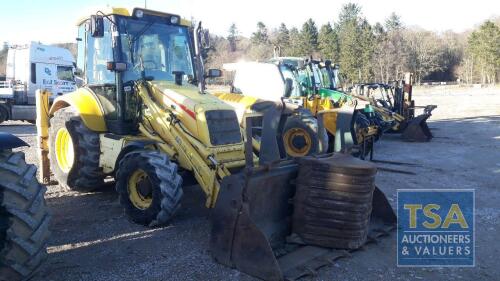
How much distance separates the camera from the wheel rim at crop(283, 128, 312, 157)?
9883mm

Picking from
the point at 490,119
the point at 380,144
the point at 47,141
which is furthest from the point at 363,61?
the point at 47,141

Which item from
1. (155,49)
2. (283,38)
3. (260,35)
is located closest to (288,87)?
(155,49)

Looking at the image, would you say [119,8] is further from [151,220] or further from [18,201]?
[18,201]

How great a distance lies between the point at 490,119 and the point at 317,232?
733 inches

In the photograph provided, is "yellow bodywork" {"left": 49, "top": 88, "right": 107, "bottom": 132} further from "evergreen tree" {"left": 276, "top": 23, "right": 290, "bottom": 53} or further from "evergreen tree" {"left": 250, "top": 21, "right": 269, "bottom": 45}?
"evergreen tree" {"left": 250, "top": 21, "right": 269, "bottom": 45}

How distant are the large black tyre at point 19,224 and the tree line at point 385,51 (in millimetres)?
47275

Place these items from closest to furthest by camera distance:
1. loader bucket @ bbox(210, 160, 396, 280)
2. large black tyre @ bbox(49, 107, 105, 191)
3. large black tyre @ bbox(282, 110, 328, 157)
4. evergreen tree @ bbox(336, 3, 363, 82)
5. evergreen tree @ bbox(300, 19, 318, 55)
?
loader bucket @ bbox(210, 160, 396, 280) → large black tyre @ bbox(49, 107, 105, 191) → large black tyre @ bbox(282, 110, 328, 157) → evergreen tree @ bbox(336, 3, 363, 82) → evergreen tree @ bbox(300, 19, 318, 55)

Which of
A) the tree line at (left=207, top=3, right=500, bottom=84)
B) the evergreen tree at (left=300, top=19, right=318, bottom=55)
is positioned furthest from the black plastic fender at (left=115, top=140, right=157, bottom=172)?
the evergreen tree at (left=300, top=19, right=318, bottom=55)

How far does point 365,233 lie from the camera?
15.3 ft

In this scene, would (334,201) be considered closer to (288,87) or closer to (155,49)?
(155,49)

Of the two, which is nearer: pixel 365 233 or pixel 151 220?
pixel 365 233

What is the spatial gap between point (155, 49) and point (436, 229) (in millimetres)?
4468

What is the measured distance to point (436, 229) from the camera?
17.7 ft

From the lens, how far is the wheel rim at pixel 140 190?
17.5 feet
